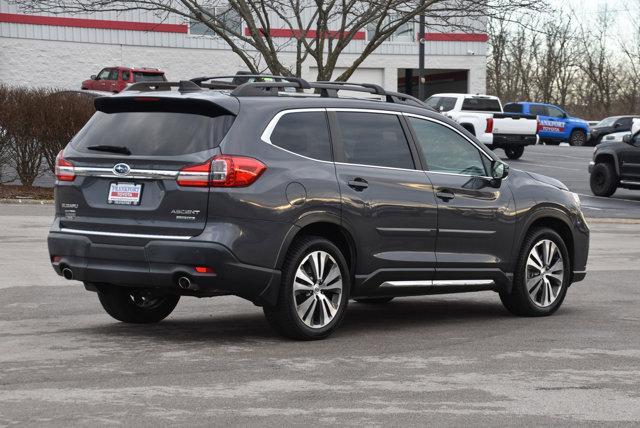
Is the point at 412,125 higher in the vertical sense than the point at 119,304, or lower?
higher

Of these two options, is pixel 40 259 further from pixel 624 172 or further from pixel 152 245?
pixel 624 172

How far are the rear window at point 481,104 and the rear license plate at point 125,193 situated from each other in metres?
31.8

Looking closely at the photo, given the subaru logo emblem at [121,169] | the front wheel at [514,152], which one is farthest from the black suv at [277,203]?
the front wheel at [514,152]

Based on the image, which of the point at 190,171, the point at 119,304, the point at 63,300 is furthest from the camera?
the point at 63,300

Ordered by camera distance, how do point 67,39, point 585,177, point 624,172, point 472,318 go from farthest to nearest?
point 67,39, point 585,177, point 624,172, point 472,318

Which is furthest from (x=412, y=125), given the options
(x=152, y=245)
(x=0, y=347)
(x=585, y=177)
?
(x=585, y=177)

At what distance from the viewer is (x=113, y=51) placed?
51.9 m

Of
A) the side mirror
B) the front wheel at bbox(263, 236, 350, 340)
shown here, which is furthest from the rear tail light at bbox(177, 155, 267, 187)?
the side mirror

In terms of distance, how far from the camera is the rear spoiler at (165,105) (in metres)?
8.92

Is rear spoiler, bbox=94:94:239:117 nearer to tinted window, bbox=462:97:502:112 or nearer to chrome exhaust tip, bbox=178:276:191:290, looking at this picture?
chrome exhaust tip, bbox=178:276:191:290

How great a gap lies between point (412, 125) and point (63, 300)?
137 inches

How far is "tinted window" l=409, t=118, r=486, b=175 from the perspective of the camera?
1014 cm

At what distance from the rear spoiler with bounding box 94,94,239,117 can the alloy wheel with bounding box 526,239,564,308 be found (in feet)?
9.99

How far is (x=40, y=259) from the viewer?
1491cm
